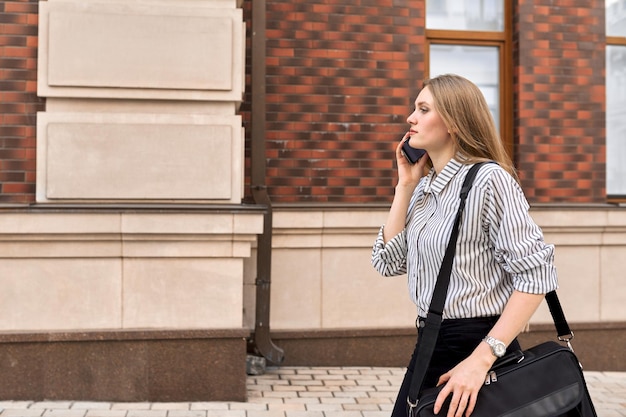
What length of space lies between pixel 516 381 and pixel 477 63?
579 centimetres

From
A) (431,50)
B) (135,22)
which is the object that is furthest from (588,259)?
(135,22)

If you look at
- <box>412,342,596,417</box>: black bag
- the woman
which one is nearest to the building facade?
the woman

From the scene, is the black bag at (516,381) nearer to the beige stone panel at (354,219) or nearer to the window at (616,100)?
the beige stone panel at (354,219)

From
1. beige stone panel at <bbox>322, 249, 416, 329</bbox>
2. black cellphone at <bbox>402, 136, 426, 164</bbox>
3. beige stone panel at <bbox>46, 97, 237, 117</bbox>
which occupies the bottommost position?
beige stone panel at <bbox>322, 249, 416, 329</bbox>

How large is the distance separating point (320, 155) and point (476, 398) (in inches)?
196

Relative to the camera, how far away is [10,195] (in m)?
6.12

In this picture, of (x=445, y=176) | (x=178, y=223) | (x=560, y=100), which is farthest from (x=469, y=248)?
(x=560, y=100)

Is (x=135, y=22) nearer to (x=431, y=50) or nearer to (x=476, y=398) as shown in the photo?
(x=431, y=50)

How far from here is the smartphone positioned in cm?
304

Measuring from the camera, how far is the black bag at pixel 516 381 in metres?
2.48

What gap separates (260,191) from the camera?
7.01 m

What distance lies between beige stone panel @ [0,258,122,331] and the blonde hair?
372 cm

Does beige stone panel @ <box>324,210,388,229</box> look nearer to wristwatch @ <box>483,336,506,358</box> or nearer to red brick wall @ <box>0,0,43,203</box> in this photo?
red brick wall @ <box>0,0,43,203</box>

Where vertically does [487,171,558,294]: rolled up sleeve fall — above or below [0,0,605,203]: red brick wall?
below
